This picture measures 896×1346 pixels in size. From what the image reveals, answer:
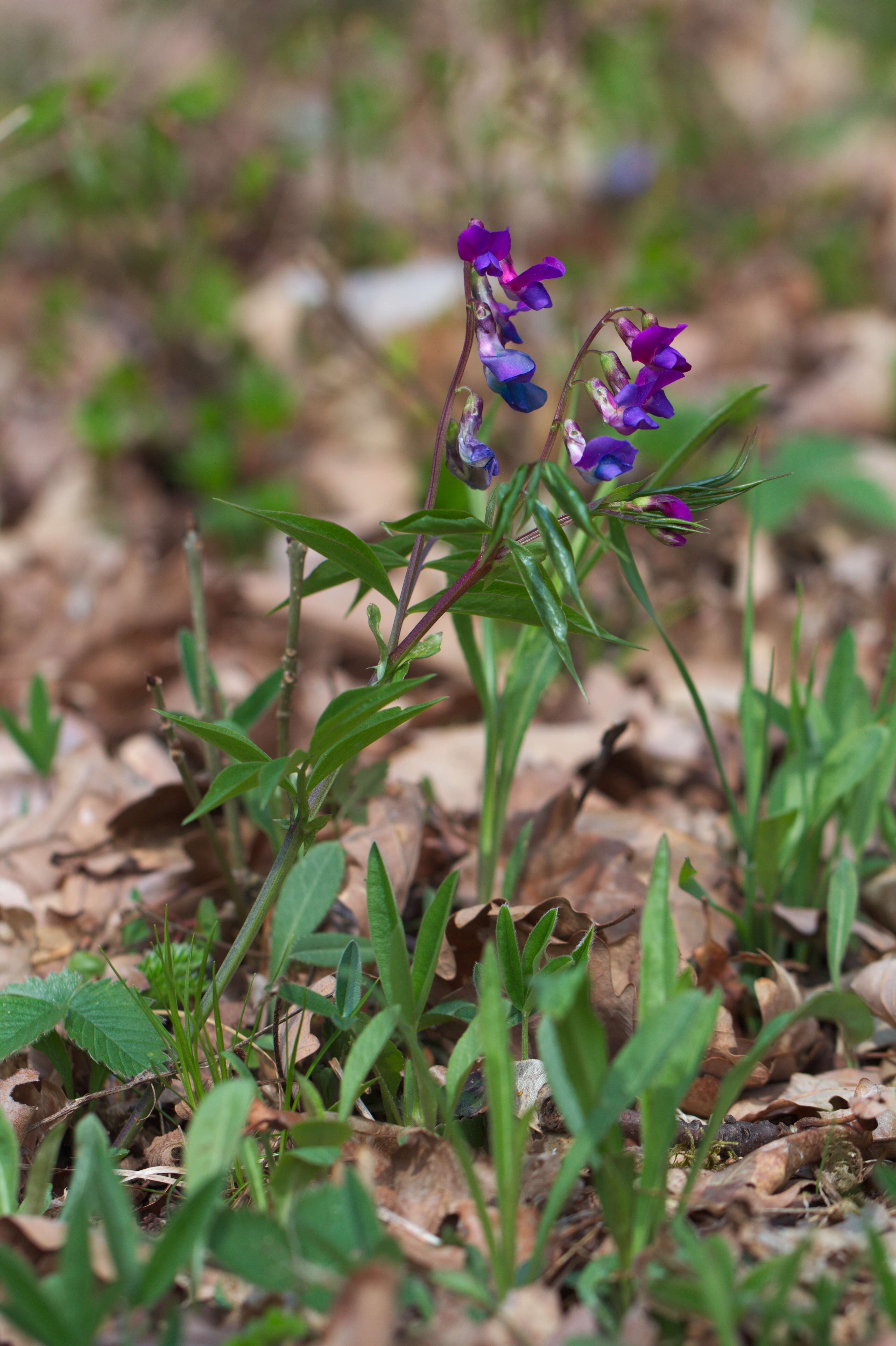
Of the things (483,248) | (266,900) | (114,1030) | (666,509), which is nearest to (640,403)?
(666,509)

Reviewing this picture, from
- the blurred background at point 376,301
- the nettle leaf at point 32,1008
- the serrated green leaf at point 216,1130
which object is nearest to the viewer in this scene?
the serrated green leaf at point 216,1130

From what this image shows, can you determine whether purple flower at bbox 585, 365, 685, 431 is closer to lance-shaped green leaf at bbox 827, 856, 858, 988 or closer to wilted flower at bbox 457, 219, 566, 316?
wilted flower at bbox 457, 219, 566, 316

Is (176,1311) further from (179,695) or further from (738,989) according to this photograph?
(179,695)

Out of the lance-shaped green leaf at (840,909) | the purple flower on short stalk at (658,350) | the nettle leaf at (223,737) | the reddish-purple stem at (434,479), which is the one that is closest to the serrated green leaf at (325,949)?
the nettle leaf at (223,737)

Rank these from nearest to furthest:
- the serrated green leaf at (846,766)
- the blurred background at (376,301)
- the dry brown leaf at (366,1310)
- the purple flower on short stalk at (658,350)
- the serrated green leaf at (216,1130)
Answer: the dry brown leaf at (366,1310) < the serrated green leaf at (216,1130) < the purple flower on short stalk at (658,350) < the serrated green leaf at (846,766) < the blurred background at (376,301)

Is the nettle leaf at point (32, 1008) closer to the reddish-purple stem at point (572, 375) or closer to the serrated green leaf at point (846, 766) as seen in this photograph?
the reddish-purple stem at point (572, 375)

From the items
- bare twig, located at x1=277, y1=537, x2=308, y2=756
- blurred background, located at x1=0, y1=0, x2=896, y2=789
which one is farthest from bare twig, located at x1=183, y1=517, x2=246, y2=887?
blurred background, located at x1=0, y1=0, x2=896, y2=789
